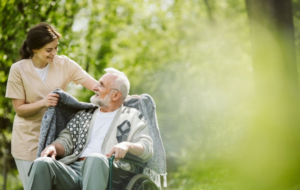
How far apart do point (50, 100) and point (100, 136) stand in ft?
1.54

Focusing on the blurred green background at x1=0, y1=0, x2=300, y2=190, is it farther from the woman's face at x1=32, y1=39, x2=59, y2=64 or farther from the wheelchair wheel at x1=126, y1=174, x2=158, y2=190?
the woman's face at x1=32, y1=39, x2=59, y2=64

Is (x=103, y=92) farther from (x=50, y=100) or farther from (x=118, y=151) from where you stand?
(x=118, y=151)

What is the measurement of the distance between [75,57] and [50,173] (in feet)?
14.9

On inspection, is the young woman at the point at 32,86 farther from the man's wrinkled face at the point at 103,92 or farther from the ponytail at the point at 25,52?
the man's wrinkled face at the point at 103,92

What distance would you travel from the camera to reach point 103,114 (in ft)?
10.9

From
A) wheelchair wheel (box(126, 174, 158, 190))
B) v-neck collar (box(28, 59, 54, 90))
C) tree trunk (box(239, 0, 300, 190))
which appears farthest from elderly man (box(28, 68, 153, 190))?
tree trunk (box(239, 0, 300, 190))

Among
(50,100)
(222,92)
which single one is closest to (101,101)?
(50,100)

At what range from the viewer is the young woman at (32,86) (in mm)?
3223

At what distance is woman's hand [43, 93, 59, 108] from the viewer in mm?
3168

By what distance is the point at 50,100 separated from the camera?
3.17 m

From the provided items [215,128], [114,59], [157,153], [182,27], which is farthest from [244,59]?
[182,27]

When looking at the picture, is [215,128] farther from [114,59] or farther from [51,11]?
[114,59]

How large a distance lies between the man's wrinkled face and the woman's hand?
28cm

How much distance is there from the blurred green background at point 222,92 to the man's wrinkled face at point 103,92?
2694 mm
